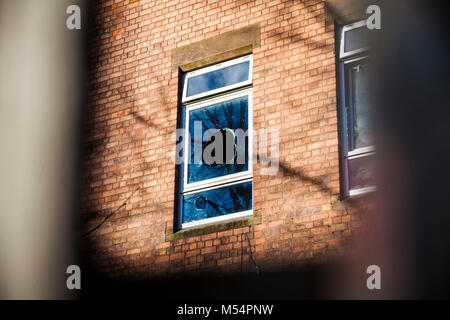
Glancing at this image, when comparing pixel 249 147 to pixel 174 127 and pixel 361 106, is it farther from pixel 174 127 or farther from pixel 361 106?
pixel 361 106

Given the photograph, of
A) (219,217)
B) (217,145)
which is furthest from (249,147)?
(219,217)

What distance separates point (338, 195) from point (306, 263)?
780 mm

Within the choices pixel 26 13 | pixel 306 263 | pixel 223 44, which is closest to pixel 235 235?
pixel 306 263

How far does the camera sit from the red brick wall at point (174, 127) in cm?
824

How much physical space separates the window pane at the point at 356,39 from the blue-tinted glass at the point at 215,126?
1.37 meters

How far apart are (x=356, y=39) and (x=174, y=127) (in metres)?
2.40

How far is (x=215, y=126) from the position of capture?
9.35 meters

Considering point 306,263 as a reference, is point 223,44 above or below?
above

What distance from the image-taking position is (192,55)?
379 inches

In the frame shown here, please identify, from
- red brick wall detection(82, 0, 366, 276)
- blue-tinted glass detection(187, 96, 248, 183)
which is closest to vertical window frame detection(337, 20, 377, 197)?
red brick wall detection(82, 0, 366, 276)

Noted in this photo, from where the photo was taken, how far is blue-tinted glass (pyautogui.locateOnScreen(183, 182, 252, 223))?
347 inches

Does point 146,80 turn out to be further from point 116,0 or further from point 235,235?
point 235,235

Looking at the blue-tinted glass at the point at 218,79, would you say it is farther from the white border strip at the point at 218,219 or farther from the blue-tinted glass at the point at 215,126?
the white border strip at the point at 218,219

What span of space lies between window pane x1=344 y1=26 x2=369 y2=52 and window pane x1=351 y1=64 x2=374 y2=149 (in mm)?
222
